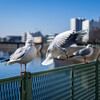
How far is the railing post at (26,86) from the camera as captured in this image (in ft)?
7.04

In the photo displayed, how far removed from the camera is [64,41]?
337 cm

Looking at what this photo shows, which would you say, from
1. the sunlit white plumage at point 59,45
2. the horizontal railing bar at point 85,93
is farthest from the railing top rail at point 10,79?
the horizontal railing bar at point 85,93

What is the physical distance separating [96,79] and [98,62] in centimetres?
41

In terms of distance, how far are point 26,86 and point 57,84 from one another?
83cm

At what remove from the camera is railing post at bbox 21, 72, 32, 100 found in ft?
7.04

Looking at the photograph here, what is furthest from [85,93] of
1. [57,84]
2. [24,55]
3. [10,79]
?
[10,79]

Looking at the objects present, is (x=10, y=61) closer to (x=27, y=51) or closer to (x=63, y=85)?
(x=27, y=51)

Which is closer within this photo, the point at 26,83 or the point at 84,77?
the point at 26,83

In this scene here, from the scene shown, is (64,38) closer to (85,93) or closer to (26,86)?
(85,93)

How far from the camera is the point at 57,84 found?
2.86m

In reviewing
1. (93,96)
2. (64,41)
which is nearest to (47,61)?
(64,41)

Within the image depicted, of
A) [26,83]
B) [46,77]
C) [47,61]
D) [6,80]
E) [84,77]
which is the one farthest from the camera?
[84,77]

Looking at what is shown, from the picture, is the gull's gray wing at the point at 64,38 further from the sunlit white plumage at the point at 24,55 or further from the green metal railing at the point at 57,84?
the sunlit white plumage at the point at 24,55

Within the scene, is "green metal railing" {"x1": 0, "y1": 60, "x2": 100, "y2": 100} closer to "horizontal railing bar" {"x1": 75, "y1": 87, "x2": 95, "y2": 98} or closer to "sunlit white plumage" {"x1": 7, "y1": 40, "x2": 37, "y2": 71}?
"horizontal railing bar" {"x1": 75, "y1": 87, "x2": 95, "y2": 98}
